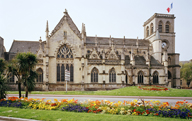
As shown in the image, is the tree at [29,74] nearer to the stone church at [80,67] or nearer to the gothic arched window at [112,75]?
the stone church at [80,67]

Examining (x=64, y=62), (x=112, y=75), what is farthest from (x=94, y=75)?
(x=64, y=62)

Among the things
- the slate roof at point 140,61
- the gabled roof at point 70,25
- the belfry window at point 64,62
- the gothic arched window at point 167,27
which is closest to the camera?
the belfry window at point 64,62

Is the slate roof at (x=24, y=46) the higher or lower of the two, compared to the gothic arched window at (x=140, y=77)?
higher

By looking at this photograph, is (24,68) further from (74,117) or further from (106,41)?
(106,41)

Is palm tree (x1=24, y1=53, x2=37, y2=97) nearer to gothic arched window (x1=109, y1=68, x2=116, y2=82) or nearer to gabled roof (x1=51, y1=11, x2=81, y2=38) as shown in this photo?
gabled roof (x1=51, y1=11, x2=81, y2=38)

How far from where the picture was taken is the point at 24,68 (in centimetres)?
2344

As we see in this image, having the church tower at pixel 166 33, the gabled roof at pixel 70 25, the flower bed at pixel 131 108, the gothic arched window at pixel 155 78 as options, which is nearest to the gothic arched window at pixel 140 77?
the gothic arched window at pixel 155 78

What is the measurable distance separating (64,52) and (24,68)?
23203 mm

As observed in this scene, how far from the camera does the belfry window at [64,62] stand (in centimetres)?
4584

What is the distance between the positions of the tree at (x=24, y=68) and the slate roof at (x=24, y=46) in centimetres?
3245

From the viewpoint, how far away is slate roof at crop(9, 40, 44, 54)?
180 ft

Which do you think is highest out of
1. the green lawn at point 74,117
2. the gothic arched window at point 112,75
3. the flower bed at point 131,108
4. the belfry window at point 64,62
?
the belfry window at point 64,62

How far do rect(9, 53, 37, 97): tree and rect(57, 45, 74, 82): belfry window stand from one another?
69.9 ft

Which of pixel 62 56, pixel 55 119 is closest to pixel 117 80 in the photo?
pixel 62 56
